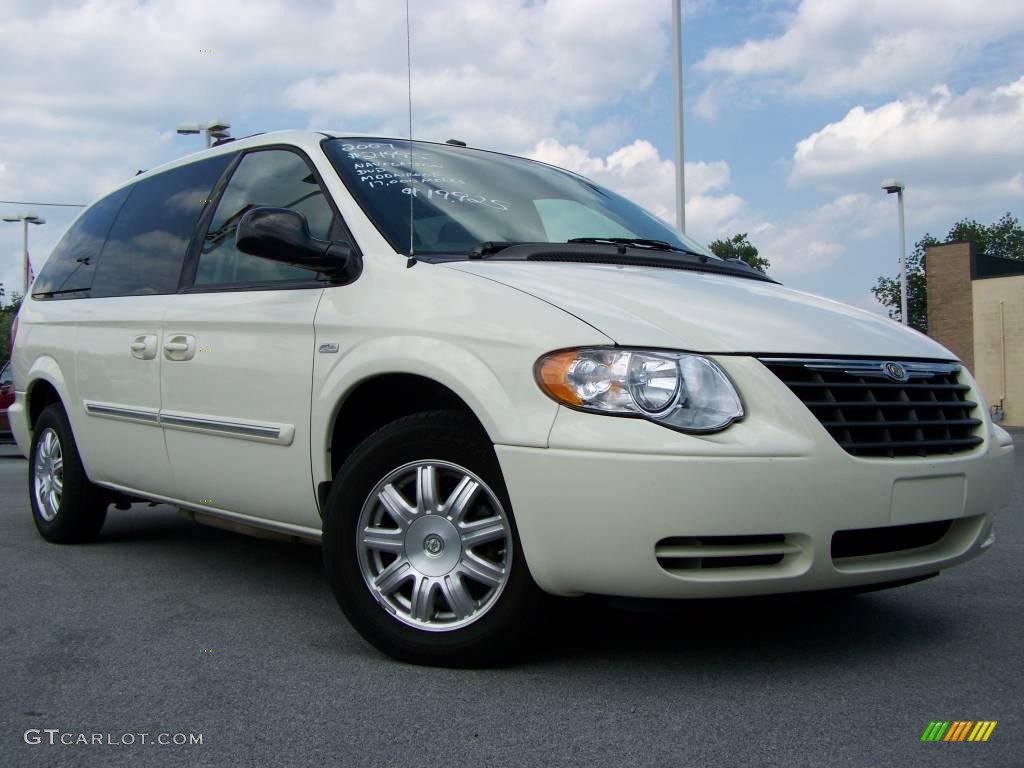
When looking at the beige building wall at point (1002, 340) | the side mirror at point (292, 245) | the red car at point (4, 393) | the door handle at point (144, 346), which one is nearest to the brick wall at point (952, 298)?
the beige building wall at point (1002, 340)

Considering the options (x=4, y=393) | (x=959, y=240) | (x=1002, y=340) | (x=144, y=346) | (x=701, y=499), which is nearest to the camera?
(x=701, y=499)

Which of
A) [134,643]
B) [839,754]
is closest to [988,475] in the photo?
[839,754]

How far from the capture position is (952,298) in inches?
1382

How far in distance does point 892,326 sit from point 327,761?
90.4 inches

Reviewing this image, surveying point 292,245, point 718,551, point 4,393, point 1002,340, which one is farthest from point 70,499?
point 1002,340

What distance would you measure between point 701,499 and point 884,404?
695mm

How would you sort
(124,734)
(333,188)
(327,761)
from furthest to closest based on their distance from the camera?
(333,188)
(124,734)
(327,761)

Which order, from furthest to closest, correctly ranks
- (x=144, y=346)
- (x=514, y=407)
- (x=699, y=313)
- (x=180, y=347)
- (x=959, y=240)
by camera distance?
(x=959, y=240) → (x=144, y=346) → (x=180, y=347) → (x=699, y=313) → (x=514, y=407)

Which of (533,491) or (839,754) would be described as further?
(533,491)

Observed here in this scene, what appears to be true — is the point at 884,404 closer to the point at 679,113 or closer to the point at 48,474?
the point at 48,474

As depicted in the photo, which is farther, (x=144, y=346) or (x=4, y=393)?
(x=4, y=393)

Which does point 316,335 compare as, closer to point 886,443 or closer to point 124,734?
point 124,734

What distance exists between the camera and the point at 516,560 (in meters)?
3.06

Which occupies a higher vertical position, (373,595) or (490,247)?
(490,247)
